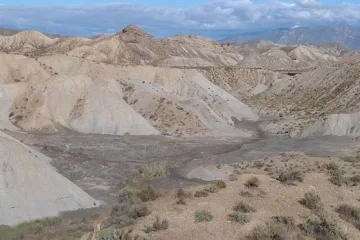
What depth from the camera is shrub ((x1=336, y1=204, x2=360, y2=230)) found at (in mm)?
13948

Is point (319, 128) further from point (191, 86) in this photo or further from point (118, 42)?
point (118, 42)

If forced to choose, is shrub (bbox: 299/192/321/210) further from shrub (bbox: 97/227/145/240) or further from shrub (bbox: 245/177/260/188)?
shrub (bbox: 97/227/145/240)

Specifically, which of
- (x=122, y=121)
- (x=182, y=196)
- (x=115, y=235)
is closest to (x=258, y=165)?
(x=182, y=196)

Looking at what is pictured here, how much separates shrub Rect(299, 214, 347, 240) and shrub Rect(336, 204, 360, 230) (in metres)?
1.32

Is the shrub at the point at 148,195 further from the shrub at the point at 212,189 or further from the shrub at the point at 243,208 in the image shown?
the shrub at the point at 243,208

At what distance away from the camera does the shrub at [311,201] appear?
14.6 m

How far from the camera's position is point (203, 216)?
43.0 feet

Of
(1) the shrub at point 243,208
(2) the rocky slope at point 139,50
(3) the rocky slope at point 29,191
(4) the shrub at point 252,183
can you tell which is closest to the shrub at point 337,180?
(4) the shrub at point 252,183

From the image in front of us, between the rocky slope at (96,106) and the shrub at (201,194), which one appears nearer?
the shrub at (201,194)

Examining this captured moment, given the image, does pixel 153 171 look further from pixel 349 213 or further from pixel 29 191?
pixel 349 213

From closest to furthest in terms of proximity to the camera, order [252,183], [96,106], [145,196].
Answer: [145,196] → [252,183] → [96,106]

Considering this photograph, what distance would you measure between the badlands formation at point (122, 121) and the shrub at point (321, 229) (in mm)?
4035

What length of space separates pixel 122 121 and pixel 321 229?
4112 cm

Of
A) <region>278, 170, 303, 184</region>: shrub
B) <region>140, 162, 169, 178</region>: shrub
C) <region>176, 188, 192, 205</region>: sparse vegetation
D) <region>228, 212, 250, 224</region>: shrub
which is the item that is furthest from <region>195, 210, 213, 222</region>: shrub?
<region>140, 162, 169, 178</region>: shrub
